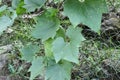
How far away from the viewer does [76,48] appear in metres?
1.25

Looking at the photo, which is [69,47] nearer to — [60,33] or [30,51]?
[60,33]

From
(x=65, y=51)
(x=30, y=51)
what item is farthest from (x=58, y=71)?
(x=30, y=51)

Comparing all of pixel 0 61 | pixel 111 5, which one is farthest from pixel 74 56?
pixel 111 5

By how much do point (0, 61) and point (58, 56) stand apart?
5.36 ft

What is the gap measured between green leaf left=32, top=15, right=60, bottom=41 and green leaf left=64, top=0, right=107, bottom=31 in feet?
0.63

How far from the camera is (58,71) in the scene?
136 cm

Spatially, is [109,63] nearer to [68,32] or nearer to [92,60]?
[92,60]

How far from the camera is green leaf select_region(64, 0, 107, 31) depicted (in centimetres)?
112

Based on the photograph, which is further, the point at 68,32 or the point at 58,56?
the point at 68,32

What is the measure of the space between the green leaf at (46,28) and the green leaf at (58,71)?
5.7 inches

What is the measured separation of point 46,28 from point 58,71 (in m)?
0.19

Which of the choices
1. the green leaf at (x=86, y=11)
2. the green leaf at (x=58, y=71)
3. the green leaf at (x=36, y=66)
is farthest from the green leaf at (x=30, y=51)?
the green leaf at (x=86, y=11)

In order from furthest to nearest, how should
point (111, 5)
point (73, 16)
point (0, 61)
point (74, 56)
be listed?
point (111, 5) → point (0, 61) → point (74, 56) → point (73, 16)

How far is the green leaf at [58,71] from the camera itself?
1330 millimetres
